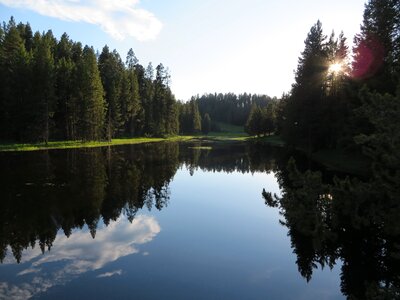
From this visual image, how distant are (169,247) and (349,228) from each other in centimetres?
884

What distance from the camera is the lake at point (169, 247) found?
1092 centimetres

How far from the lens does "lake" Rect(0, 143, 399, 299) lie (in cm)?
1092

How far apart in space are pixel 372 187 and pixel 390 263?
5636 mm

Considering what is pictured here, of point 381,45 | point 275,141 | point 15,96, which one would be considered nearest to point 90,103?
point 15,96

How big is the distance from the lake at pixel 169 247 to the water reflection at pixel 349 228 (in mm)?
65

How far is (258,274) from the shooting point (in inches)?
499

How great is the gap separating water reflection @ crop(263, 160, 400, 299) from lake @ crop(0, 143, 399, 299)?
0.06 meters

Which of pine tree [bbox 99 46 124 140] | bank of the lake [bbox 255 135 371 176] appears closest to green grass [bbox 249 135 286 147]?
bank of the lake [bbox 255 135 371 176]

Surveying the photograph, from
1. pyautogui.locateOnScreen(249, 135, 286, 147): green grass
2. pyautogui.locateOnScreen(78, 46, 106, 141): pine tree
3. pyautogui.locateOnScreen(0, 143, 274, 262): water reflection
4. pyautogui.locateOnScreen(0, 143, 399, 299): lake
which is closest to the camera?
pyautogui.locateOnScreen(0, 143, 399, 299): lake

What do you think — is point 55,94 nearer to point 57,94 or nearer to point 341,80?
point 57,94

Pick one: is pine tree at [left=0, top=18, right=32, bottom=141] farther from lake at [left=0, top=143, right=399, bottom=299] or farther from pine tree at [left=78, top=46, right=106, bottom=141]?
lake at [left=0, top=143, right=399, bottom=299]

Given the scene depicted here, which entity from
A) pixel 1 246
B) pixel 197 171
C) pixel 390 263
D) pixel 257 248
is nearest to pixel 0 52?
pixel 197 171

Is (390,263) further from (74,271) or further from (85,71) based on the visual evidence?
(85,71)

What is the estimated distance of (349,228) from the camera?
1722 centimetres
